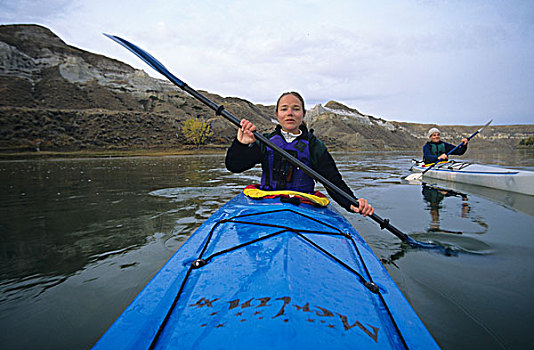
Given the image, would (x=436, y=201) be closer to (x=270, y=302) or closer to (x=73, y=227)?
(x=270, y=302)

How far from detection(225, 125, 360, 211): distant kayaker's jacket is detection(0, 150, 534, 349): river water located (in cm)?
122

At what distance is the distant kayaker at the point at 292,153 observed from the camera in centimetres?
300

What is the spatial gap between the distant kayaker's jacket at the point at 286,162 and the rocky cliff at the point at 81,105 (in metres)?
35.0

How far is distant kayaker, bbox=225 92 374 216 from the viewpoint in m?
3.00

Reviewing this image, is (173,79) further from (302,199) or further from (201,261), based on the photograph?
(201,261)

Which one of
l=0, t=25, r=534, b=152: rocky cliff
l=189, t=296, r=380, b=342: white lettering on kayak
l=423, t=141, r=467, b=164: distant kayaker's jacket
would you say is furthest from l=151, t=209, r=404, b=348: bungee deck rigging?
l=0, t=25, r=534, b=152: rocky cliff

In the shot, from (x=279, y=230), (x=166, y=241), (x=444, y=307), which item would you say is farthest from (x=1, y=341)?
(x=444, y=307)

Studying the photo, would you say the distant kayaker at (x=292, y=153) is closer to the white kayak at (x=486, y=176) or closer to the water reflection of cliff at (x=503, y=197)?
the water reflection of cliff at (x=503, y=197)

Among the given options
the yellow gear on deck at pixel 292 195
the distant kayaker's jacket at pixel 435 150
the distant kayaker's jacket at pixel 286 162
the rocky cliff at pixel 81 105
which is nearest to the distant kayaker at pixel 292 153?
the distant kayaker's jacket at pixel 286 162

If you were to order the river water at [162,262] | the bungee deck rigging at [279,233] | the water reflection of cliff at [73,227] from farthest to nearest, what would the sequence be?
the water reflection of cliff at [73,227]
the river water at [162,262]
the bungee deck rigging at [279,233]

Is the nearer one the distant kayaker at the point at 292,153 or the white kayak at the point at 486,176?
the distant kayaker at the point at 292,153

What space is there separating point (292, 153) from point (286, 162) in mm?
138

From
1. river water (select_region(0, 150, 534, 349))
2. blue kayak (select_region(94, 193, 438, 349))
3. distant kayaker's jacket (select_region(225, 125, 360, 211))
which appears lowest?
river water (select_region(0, 150, 534, 349))

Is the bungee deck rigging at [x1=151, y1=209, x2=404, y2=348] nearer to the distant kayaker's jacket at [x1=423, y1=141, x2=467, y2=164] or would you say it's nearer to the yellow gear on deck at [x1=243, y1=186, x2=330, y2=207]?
the yellow gear on deck at [x1=243, y1=186, x2=330, y2=207]
